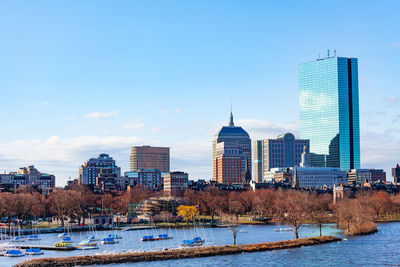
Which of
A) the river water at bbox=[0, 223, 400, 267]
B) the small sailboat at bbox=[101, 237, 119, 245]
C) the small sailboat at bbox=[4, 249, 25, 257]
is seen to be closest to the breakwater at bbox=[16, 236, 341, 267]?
the river water at bbox=[0, 223, 400, 267]

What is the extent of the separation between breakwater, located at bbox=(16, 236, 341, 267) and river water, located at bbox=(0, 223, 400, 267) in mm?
2890

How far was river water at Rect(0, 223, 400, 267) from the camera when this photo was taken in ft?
324

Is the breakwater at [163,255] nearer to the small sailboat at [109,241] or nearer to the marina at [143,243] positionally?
the marina at [143,243]

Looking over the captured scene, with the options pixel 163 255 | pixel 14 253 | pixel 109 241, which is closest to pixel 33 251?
pixel 14 253

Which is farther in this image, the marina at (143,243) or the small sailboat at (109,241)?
the small sailboat at (109,241)

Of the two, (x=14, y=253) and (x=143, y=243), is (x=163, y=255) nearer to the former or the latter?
(x=14, y=253)

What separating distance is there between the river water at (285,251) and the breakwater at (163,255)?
289 centimetres

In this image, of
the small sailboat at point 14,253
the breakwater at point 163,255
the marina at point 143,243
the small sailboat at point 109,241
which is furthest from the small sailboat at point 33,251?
the small sailboat at point 109,241

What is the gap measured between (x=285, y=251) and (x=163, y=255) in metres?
22.3

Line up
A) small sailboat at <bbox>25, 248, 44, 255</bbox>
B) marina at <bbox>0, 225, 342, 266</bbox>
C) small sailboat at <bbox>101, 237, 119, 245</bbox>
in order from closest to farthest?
marina at <bbox>0, 225, 342, 266</bbox> → small sailboat at <bbox>25, 248, 44, 255</bbox> → small sailboat at <bbox>101, 237, 119, 245</bbox>

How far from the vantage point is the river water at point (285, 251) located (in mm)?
98625

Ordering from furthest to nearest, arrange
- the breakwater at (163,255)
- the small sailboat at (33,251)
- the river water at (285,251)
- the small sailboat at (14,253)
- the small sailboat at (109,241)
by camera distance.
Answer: the small sailboat at (109,241) < the small sailboat at (33,251) < the small sailboat at (14,253) < the river water at (285,251) < the breakwater at (163,255)

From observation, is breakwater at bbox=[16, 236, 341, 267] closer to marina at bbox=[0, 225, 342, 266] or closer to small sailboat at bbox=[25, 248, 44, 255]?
marina at bbox=[0, 225, 342, 266]

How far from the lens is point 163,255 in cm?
10488
